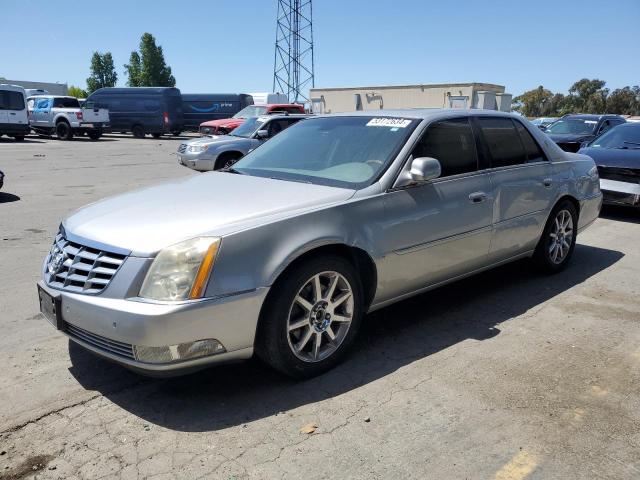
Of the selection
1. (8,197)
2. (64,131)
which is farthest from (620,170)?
(64,131)

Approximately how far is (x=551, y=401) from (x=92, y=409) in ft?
8.54

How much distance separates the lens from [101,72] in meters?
80.6

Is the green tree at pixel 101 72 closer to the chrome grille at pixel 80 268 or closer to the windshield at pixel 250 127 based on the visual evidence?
the windshield at pixel 250 127

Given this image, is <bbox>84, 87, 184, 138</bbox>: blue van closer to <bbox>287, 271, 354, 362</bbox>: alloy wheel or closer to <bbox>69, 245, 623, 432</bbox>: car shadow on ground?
<bbox>69, 245, 623, 432</bbox>: car shadow on ground

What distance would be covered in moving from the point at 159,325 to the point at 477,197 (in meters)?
2.69

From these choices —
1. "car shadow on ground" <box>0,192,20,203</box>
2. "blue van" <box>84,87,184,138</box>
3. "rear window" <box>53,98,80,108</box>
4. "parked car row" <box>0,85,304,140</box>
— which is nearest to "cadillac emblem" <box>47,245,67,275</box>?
"car shadow on ground" <box>0,192,20,203</box>

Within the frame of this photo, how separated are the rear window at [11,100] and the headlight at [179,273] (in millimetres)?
25117

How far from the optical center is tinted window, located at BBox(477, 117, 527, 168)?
4.71 metres

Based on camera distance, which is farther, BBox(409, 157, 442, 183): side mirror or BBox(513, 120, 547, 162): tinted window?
BBox(513, 120, 547, 162): tinted window

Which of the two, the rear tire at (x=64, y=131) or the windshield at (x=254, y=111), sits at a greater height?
the windshield at (x=254, y=111)

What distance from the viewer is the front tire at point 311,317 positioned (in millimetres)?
3131

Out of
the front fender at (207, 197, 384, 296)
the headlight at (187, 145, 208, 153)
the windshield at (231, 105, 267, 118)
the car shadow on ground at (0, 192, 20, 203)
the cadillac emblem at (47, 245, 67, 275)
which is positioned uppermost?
the windshield at (231, 105, 267, 118)

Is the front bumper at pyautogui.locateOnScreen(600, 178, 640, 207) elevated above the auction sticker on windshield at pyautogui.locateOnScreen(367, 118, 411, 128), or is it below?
below

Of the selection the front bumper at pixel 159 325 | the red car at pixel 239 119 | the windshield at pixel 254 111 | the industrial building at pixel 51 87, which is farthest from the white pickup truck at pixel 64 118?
the industrial building at pixel 51 87
